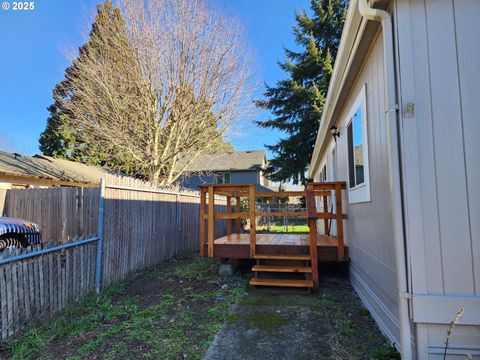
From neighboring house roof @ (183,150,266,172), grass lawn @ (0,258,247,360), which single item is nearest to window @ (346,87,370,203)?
grass lawn @ (0,258,247,360)

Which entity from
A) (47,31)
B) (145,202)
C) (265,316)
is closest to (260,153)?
(47,31)

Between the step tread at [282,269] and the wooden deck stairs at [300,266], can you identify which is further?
the step tread at [282,269]

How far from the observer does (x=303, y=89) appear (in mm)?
17141

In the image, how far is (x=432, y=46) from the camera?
90.5 inches

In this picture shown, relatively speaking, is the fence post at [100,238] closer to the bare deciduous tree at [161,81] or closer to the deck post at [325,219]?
the deck post at [325,219]

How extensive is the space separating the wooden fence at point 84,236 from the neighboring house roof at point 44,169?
2.91m

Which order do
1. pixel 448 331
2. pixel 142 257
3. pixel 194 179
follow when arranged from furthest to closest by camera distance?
pixel 194 179
pixel 142 257
pixel 448 331

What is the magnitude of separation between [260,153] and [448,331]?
24.2 m

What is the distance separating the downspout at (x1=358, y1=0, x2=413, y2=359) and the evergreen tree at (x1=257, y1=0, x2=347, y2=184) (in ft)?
49.0

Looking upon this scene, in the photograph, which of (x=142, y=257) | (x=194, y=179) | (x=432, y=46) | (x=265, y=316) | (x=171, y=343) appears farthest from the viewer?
(x=194, y=179)

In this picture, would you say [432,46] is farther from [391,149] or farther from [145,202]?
[145,202]

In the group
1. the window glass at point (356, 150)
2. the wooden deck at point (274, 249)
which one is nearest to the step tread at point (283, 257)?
the wooden deck at point (274, 249)

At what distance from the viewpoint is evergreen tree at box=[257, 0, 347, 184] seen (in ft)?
57.1

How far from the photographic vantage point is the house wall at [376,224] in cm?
271
